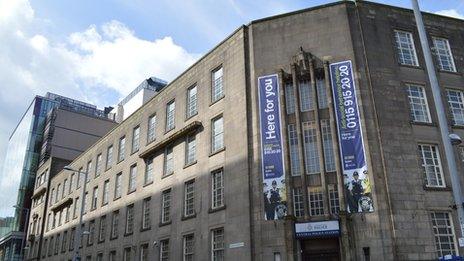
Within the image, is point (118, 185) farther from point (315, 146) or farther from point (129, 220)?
point (315, 146)

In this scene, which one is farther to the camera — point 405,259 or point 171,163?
point 171,163

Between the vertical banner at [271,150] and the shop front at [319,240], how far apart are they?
57.1 inches

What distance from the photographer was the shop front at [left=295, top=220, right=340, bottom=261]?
22.1 m

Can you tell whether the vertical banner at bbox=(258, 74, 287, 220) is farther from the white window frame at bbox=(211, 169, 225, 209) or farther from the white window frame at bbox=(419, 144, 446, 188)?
the white window frame at bbox=(419, 144, 446, 188)

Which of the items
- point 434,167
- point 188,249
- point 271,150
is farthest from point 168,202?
point 434,167

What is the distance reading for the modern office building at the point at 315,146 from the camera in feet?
73.9

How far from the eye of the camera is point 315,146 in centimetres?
2453

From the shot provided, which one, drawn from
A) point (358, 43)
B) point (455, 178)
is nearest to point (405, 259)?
point (455, 178)

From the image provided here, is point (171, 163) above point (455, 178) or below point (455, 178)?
above

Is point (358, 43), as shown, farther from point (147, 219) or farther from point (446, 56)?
point (147, 219)

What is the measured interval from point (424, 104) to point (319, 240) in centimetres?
1028

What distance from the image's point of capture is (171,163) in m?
33.7

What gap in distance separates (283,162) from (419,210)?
728cm

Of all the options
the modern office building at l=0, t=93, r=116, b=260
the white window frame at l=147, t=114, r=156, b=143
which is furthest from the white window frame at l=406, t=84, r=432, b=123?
the modern office building at l=0, t=93, r=116, b=260
